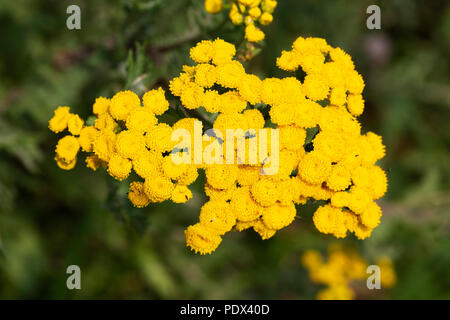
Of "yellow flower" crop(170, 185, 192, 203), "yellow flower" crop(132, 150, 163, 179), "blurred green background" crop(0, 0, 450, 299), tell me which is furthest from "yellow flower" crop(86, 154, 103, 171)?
"blurred green background" crop(0, 0, 450, 299)

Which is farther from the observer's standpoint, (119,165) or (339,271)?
(339,271)

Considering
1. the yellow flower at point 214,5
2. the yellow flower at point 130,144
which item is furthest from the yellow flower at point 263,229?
the yellow flower at point 214,5

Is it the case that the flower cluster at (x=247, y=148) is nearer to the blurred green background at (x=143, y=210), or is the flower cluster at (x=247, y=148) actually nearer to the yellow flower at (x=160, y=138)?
the yellow flower at (x=160, y=138)

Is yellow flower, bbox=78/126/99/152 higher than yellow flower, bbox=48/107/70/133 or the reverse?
the reverse

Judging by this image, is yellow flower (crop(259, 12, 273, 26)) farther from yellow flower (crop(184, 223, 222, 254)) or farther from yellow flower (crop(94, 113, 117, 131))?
yellow flower (crop(184, 223, 222, 254))

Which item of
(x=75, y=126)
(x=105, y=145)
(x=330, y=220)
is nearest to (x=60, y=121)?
(x=75, y=126)

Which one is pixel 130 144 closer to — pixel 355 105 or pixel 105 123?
pixel 105 123
